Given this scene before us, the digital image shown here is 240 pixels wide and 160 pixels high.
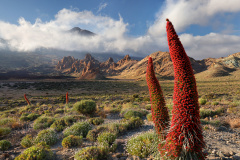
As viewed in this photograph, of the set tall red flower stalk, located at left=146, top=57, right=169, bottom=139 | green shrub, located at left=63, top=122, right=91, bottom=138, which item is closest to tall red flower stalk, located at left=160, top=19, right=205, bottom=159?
tall red flower stalk, located at left=146, top=57, right=169, bottom=139

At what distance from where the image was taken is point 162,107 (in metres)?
2.80

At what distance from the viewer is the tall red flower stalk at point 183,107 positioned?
6.92ft

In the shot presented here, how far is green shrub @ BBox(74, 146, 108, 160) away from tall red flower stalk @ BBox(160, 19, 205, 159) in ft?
9.53

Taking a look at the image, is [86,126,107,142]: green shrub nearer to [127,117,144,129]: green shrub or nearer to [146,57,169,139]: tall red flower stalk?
[127,117,144,129]: green shrub

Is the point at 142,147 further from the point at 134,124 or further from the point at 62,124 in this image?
the point at 62,124

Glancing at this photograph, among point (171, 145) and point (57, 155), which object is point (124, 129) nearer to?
point (57, 155)

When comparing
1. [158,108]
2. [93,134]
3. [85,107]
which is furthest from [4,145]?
[158,108]

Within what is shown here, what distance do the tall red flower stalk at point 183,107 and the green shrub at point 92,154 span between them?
2904 millimetres

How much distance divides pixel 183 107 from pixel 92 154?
361cm

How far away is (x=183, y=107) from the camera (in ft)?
6.95

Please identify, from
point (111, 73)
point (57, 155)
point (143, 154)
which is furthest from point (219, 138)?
point (111, 73)

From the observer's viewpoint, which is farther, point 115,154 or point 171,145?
point 115,154

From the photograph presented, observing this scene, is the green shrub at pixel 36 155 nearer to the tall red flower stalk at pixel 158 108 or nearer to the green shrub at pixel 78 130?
the green shrub at pixel 78 130

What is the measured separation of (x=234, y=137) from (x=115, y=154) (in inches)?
205
